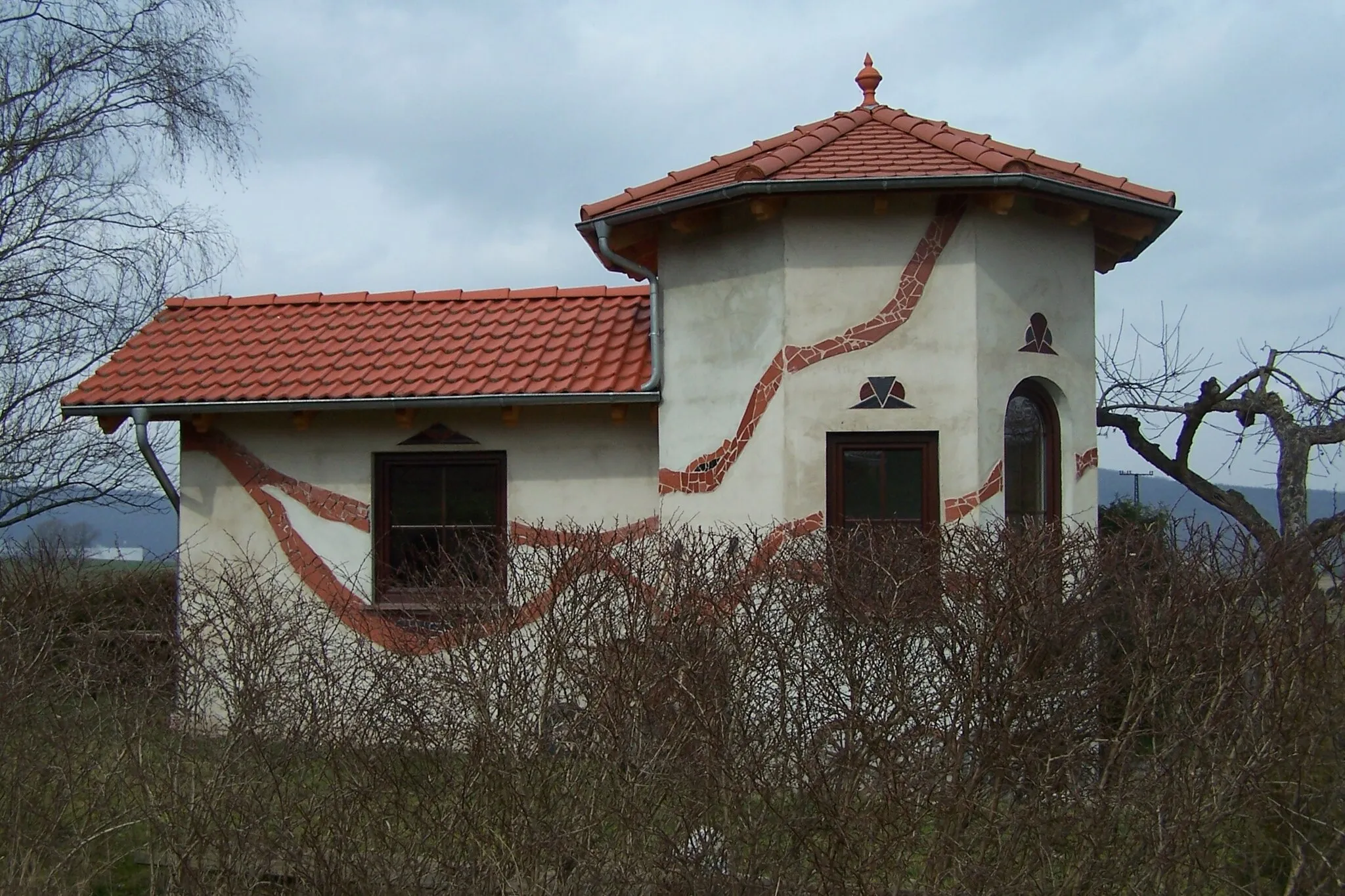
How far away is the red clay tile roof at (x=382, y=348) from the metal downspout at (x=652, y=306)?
0.18m

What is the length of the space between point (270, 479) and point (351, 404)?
1196mm

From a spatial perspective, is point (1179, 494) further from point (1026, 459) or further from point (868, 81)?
point (868, 81)

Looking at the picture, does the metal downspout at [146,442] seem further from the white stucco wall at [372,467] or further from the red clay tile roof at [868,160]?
the red clay tile roof at [868,160]

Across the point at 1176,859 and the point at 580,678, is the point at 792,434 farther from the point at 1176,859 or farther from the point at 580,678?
the point at 1176,859

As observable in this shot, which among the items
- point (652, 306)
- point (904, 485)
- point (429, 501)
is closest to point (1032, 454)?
point (904, 485)

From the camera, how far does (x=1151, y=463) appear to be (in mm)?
12414

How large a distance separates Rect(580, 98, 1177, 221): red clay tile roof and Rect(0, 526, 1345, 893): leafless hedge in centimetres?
340

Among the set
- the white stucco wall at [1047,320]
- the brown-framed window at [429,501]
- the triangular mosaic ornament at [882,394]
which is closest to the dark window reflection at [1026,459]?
the white stucco wall at [1047,320]

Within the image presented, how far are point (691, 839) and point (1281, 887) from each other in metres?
2.65

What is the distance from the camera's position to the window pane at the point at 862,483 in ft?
27.8

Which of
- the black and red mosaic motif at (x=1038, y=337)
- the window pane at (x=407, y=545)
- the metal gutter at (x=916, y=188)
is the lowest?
the window pane at (x=407, y=545)

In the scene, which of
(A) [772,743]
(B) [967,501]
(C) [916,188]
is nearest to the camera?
(A) [772,743]

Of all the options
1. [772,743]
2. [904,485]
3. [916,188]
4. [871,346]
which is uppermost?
[916,188]

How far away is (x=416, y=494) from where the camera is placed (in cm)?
1006
